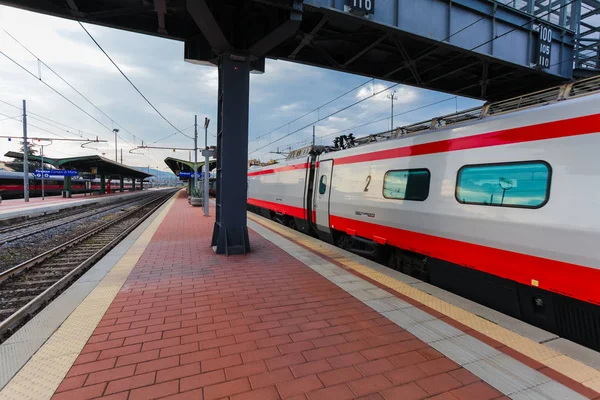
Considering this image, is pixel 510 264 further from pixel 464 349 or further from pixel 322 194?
pixel 322 194

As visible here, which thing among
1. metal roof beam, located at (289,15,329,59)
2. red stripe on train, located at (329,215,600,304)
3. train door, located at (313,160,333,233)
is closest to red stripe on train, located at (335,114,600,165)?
red stripe on train, located at (329,215,600,304)

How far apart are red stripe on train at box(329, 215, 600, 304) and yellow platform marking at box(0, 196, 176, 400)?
4468 mm

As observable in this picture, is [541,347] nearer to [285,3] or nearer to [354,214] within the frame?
[354,214]

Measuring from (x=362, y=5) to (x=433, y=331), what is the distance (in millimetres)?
6561

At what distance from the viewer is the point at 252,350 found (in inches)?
116

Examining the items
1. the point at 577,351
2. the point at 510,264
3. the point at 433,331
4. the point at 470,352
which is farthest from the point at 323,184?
the point at 577,351

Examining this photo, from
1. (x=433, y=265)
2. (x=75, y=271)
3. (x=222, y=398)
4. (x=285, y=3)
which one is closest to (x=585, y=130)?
(x=433, y=265)

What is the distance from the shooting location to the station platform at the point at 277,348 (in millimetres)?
2428

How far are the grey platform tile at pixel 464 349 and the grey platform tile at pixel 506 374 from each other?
0.19 ft

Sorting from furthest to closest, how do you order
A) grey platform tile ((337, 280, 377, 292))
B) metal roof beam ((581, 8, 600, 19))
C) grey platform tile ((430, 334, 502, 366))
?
metal roof beam ((581, 8, 600, 19))
grey platform tile ((337, 280, 377, 292))
grey platform tile ((430, 334, 502, 366))

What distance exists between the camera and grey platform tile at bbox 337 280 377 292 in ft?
15.4

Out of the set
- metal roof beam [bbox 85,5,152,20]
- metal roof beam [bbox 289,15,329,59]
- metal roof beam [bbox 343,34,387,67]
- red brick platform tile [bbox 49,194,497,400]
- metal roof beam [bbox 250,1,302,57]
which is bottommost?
red brick platform tile [bbox 49,194,497,400]

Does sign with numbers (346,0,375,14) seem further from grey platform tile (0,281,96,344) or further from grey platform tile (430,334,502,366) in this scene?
grey platform tile (0,281,96,344)

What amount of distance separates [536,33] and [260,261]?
10.5 m
